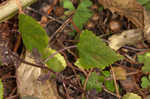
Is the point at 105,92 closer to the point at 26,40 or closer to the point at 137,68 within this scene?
the point at 137,68

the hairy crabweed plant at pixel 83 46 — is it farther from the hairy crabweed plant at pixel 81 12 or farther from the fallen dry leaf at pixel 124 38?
the fallen dry leaf at pixel 124 38

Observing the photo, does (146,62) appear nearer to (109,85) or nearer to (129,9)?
(109,85)

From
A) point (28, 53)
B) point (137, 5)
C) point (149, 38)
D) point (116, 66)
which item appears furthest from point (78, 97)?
point (137, 5)

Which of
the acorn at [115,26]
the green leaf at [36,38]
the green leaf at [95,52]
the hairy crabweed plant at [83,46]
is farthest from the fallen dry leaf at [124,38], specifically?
the green leaf at [36,38]

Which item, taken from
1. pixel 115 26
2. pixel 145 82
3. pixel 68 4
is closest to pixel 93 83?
pixel 145 82

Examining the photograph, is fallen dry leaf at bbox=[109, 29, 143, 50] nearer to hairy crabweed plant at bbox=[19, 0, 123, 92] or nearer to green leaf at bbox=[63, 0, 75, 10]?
hairy crabweed plant at bbox=[19, 0, 123, 92]
